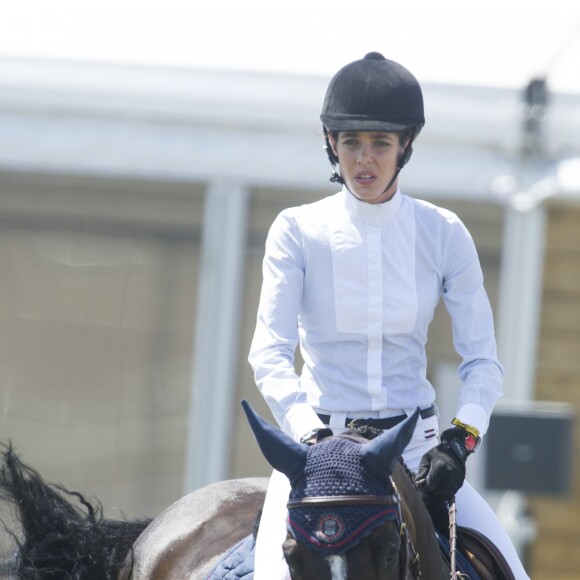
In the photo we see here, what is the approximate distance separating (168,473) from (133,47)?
2.74 meters

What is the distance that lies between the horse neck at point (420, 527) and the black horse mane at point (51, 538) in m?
1.35

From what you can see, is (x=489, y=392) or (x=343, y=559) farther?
(x=489, y=392)

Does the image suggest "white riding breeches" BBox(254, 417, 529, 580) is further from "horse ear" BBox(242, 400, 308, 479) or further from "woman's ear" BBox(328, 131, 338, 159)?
"woman's ear" BBox(328, 131, 338, 159)

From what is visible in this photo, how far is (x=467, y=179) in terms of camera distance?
7383 millimetres

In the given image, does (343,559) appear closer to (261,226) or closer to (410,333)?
(410,333)

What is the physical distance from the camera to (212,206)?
7.64 m

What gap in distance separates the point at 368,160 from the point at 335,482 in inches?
39.7

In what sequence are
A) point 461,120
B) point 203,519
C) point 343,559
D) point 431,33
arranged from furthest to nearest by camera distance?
point 431,33 → point 461,120 → point 203,519 → point 343,559

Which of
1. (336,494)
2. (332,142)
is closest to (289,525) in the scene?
(336,494)

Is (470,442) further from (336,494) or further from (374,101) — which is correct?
(374,101)

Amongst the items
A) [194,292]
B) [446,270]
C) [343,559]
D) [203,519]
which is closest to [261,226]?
[194,292]

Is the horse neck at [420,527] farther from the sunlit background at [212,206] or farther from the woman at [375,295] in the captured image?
the sunlit background at [212,206]

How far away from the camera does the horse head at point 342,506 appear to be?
8.07 ft

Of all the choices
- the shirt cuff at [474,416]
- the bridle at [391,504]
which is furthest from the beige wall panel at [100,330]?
the bridle at [391,504]
